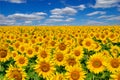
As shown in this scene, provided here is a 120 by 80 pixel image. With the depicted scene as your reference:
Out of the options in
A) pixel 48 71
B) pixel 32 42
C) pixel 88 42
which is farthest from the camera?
pixel 32 42

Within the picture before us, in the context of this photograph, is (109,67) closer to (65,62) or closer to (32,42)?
(65,62)

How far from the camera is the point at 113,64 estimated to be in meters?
7.03

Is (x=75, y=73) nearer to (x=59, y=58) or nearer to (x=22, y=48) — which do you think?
(x=59, y=58)

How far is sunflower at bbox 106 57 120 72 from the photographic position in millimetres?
6945

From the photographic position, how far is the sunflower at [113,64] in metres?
6.95

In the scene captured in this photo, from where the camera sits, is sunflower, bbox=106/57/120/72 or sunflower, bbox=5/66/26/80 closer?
sunflower, bbox=5/66/26/80

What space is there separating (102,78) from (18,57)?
261 cm

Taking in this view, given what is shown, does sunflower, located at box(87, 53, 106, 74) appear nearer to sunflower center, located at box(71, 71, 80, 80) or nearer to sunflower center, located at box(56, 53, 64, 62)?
sunflower center, located at box(71, 71, 80, 80)

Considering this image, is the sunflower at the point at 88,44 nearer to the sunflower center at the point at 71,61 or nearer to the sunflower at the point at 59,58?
the sunflower at the point at 59,58

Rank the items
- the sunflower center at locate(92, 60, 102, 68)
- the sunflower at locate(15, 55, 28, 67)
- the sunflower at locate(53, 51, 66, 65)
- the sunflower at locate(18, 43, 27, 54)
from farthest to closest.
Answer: the sunflower at locate(18, 43, 27, 54) → the sunflower at locate(15, 55, 28, 67) → the sunflower at locate(53, 51, 66, 65) → the sunflower center at locate(92, 60, 102, 68)

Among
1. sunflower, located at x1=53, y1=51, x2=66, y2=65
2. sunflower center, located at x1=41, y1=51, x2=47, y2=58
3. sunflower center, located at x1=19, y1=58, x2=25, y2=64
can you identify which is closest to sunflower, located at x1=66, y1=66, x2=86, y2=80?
sunflower, located at x1=53, y1=51, x2=66, y2=65

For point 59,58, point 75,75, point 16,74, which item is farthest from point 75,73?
point 59,58

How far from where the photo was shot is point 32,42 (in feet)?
42.2

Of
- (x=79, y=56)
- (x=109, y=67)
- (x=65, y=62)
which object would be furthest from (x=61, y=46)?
(x=109, y=67)
